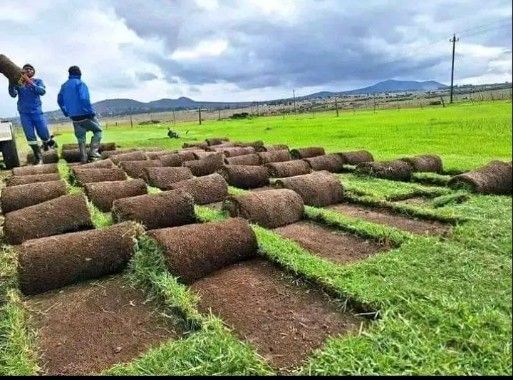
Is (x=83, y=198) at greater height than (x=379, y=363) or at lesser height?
greater

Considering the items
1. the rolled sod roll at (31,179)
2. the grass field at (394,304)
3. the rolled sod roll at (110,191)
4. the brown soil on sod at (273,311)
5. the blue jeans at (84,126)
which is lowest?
the brown soil on sod at (273,311)

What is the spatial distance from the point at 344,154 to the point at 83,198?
6060mm

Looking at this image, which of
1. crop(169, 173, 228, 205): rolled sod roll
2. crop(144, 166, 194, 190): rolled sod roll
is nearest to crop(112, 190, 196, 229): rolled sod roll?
crop(169, 173, 228, 205): rolled sod roll

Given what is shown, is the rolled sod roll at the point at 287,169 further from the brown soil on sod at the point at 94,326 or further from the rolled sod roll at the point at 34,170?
the brown soil on sod at the point at 94,326

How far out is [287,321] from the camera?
3525 mm

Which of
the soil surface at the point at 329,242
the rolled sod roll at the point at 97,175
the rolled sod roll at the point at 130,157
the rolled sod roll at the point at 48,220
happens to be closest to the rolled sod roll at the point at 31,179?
the rolled sod roll at the point at 97,175

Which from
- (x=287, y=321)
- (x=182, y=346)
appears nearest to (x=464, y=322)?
(x=287, y=321)

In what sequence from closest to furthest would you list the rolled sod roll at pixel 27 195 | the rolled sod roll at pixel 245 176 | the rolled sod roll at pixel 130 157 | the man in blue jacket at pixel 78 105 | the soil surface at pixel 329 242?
the soil surface at pixel 329 242 < the rolled sod roll at pixel 27 195 < the rolled sod roll at pixel 245 176 < the rolled sod roll at pixel 130 157 < the man in blue jacket at pixel 78 105

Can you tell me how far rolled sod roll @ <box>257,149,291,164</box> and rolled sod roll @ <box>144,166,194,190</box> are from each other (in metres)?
2.10

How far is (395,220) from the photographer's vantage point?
6.23 m

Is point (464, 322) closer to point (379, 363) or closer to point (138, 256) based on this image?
point (379, 363)

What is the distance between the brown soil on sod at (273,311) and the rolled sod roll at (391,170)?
4816mm

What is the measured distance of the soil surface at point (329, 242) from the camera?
4.95m

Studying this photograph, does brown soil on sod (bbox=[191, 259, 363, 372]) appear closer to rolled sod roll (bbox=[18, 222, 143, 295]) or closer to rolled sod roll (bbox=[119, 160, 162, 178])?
rolled sod roll (bbox=[18, 222, 143, 295])
